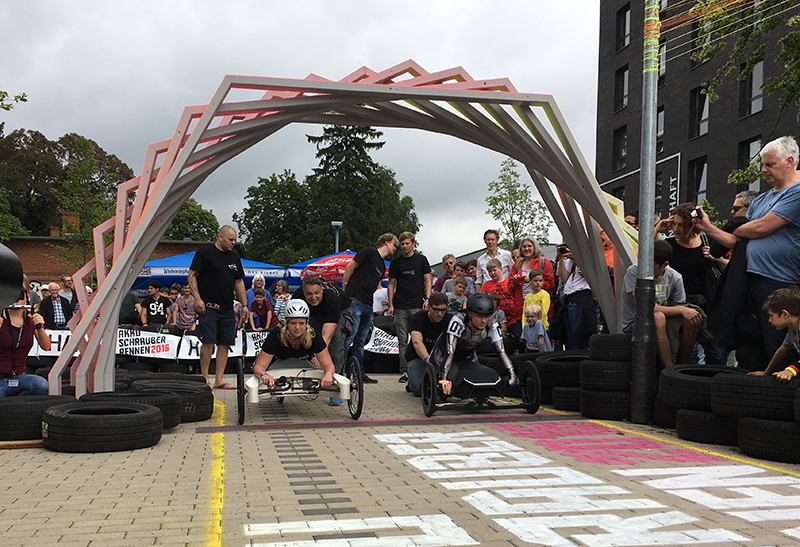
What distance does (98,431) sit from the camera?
6461 mm

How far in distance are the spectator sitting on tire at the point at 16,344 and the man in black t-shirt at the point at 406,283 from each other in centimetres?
554

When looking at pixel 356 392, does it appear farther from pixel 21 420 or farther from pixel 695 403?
pixel 695 403

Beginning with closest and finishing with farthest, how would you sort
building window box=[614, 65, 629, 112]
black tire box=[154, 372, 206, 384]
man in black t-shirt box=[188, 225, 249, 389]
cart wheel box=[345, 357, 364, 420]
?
cart wheel box=[345, 357, 364, 420] < black tire box=[154, 372, 206, 384] < man in black t-shirt box=[188, 225, 249, 389] < building window box=[614, 65, 629, 112]

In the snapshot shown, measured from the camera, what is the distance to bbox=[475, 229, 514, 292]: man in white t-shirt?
1358cm

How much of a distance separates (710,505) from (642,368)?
367 cm

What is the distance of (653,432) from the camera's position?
297 inches

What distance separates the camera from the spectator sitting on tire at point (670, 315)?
8.33 meters

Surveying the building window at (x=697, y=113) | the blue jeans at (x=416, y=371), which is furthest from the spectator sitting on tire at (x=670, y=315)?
the building window at (x=697, y=113)

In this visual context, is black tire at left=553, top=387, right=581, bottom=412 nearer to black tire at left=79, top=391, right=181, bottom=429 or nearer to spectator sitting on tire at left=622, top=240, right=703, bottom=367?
spectator sitting on tire at left=622, top=240, right=703, bottom=367

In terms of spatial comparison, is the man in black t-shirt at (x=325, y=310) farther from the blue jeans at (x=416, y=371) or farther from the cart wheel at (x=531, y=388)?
the cart wheel at (x=531, y=388)

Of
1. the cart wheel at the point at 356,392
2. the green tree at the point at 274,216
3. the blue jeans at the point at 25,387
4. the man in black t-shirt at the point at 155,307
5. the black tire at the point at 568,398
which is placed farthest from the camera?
the green tree at the point at 274,216

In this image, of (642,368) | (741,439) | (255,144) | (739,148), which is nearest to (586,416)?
(642,368)

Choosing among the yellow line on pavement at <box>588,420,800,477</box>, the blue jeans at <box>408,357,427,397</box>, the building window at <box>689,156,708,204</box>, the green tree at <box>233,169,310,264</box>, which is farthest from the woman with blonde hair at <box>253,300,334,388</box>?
the green tree at <box>233,169,310,264</box>

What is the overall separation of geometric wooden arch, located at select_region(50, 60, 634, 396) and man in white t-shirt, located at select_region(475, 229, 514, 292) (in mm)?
1849
